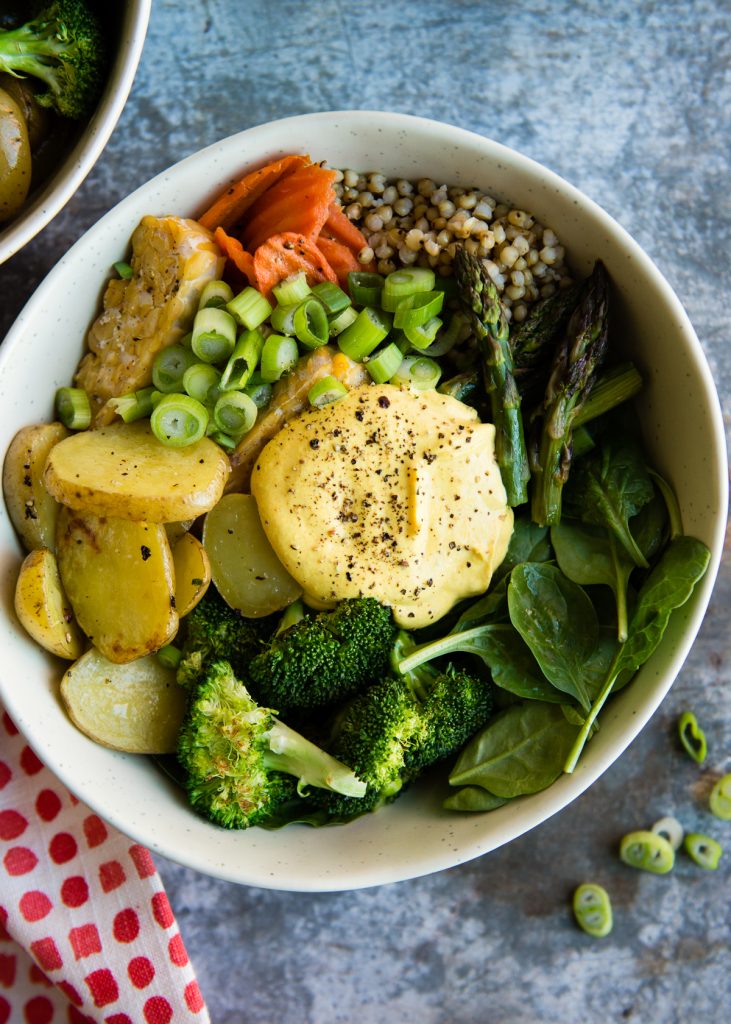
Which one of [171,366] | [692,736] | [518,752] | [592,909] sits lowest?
[592,909]

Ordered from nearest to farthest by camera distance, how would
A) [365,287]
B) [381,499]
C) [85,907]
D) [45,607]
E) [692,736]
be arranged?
1. [45,607]
2. [381,499]
3. [365,287]
4. [85,907]
5. [692,736]

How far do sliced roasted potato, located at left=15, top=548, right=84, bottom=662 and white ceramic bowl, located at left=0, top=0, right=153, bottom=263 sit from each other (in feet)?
2.48

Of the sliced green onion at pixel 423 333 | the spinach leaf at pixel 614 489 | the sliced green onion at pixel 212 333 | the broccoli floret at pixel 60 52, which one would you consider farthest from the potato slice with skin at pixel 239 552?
the broccoli floret at pixel 60 52

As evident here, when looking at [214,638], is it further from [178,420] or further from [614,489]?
[614,489]

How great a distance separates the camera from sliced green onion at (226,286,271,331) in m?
2.41

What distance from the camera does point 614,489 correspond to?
2.49 metres

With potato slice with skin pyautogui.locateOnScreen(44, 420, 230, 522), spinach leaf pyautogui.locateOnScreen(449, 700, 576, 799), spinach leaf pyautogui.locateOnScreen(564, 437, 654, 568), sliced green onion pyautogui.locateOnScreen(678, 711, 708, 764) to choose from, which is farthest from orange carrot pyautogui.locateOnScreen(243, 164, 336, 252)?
sliced green onion pyautogui.locateOnScreen(678, 711, 708, 764)

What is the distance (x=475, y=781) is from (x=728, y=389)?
4.81ft

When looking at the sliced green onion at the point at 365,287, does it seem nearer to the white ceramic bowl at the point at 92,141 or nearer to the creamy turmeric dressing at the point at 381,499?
the creamy turmeric dressing at the point at 381,499

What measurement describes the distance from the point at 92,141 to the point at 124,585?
108 centimetres

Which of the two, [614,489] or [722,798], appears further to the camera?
[722,798]

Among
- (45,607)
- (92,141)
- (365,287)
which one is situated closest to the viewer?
(92,141)

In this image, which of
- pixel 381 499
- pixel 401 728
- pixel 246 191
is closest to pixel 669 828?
pixel 401 728

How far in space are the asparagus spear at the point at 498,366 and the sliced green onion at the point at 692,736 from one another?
1.03m
